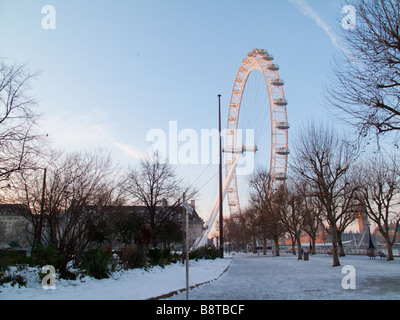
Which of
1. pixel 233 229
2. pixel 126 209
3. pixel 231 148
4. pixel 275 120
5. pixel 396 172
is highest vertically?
pixel 275 120

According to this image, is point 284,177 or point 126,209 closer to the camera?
point 126,209

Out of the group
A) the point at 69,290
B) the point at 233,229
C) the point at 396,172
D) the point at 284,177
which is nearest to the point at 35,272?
the point at 69,290

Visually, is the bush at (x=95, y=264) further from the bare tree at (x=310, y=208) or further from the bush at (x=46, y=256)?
the bare tree at (x=310, y=208)

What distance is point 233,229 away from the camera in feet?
281

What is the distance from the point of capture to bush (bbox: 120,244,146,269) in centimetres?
1570

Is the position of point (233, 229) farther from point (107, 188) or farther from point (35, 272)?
point (35, 272)

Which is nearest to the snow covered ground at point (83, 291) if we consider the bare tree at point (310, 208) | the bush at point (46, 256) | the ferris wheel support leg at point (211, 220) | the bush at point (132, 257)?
the bush at point (46, 256)

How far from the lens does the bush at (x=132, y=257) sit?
1570cm

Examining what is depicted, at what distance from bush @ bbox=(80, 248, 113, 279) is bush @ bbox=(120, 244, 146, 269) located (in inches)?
108

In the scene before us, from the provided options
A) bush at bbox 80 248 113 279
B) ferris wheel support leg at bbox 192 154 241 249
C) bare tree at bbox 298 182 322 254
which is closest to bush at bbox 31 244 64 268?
bush at bbox 80 248 113 279

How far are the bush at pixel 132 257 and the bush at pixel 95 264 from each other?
9.04 ft
